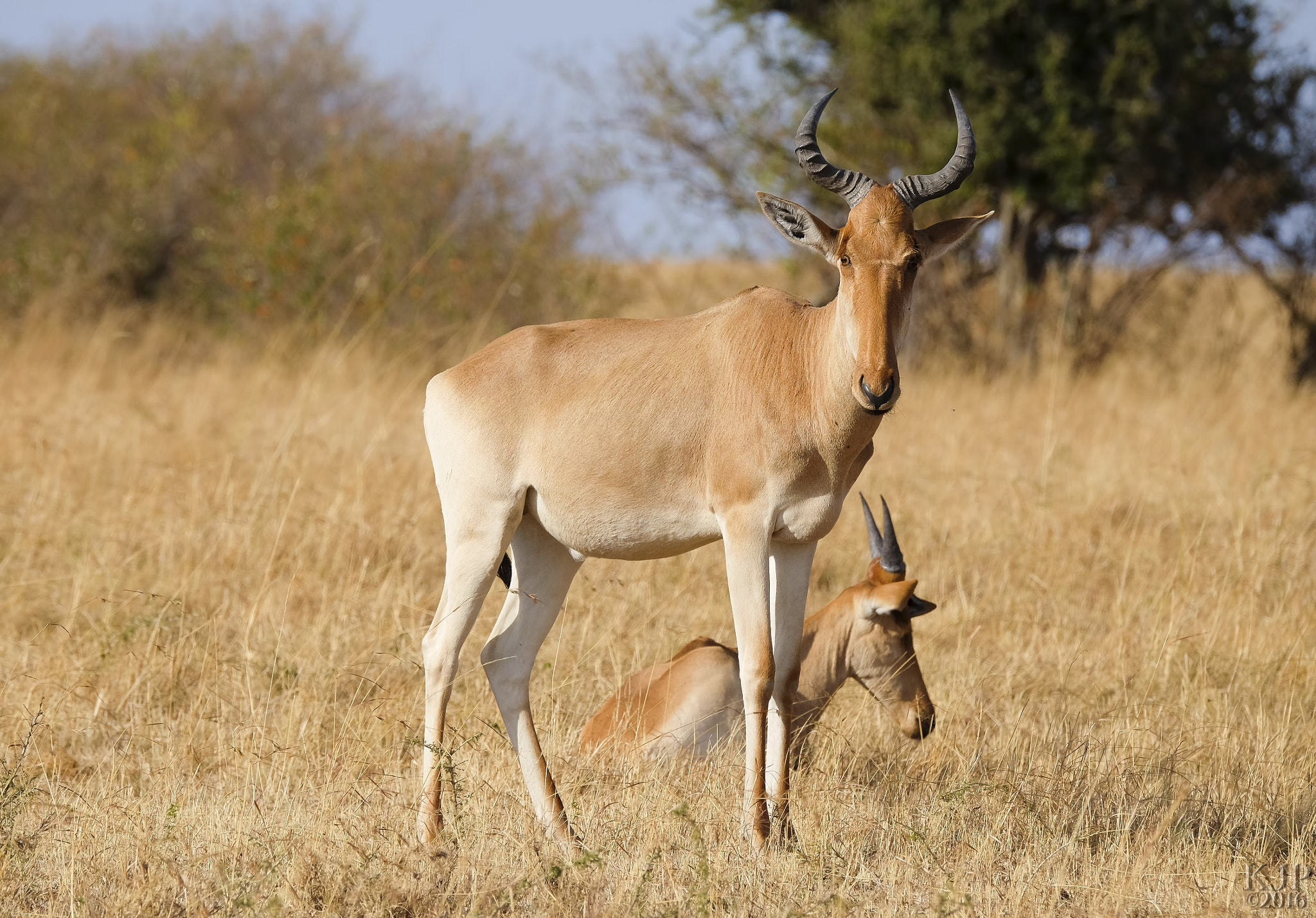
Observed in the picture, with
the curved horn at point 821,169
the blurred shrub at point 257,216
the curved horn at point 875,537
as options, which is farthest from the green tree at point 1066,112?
the curved horn at point 821,169

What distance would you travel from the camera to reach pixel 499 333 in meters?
15.1

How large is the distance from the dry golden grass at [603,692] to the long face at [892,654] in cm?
16

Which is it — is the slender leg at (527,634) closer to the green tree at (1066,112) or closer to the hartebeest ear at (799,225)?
the hartebeest ear at (799,225)

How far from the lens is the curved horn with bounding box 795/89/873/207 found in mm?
4426

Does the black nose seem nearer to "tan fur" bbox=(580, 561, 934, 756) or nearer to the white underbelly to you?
the white underbelly

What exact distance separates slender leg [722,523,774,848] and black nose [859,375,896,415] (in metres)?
0.59

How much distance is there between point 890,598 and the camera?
229 inches

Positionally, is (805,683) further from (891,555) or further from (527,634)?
(527,634)

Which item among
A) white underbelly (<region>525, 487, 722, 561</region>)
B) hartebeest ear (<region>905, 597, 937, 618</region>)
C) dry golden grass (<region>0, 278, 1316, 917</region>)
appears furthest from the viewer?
hartebeest ear (<region>905, 597, 937, 618</region>)

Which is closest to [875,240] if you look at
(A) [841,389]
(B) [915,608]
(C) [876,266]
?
(C) [876,266]

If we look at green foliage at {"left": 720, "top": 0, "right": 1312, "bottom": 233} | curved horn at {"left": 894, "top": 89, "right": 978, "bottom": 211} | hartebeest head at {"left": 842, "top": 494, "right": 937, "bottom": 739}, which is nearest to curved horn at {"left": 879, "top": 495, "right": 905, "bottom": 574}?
hartebeest head at {"left": 842, "top": 494, "right": 937, "bottom": 739}

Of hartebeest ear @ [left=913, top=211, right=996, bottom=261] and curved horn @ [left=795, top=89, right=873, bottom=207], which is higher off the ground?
curved horn @ [left=795, top=89, right=873, bottom=207]

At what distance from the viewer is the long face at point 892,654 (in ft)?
18.9

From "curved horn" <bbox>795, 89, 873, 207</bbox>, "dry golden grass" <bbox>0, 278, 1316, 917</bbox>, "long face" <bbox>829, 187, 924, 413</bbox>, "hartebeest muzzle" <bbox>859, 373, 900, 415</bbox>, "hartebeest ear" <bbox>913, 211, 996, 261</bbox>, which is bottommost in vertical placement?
"dry golden grass" <bbox>0, 278, 1316, 917</bbox>
